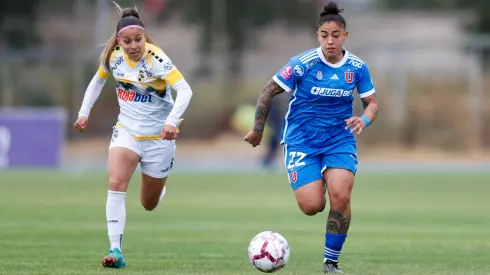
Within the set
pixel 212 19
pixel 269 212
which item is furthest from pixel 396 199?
pixel 212 19

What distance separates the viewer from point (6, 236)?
539 inches

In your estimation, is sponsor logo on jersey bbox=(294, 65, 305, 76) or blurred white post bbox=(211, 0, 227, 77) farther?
blurred white post bbox=(211, 0, 227, 77)

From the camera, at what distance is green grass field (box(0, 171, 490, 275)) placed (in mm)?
10891

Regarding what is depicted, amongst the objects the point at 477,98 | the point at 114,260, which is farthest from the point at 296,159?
the point at 477,98

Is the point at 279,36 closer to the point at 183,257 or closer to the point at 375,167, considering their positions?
the point at 375,167

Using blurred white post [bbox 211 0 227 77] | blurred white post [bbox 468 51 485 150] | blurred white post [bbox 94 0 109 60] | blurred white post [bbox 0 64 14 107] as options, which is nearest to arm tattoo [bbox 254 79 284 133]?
blurred white post [bbox 94 0 109 60]

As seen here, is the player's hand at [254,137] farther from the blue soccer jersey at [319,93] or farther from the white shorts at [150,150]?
the white shorts at [150,150]

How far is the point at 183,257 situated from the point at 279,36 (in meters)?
34.3

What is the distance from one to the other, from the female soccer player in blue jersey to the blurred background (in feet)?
80.4

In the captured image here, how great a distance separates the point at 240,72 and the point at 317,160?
32699 mm

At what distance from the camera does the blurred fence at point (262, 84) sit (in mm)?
40906

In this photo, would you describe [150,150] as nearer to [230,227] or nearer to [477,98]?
[230,227]

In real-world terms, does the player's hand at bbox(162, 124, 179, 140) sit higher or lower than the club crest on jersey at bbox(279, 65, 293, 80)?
lower

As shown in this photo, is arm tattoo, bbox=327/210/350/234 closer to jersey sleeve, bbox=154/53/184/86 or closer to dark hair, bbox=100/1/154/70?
jersey sleeve, bbox=154/53/184/86
